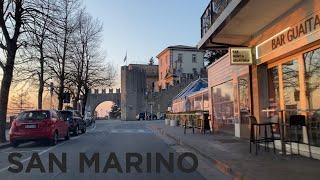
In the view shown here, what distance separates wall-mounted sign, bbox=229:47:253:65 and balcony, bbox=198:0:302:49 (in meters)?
0.67

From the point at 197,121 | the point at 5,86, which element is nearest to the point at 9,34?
the point at 5,86

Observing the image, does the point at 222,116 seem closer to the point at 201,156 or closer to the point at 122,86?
the point at 201,156

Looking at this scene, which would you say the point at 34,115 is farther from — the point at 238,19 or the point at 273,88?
the point at 273,88

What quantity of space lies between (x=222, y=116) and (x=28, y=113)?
10.3 meters

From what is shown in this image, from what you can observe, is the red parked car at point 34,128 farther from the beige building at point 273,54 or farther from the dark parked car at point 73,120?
the beige building at point 273,54

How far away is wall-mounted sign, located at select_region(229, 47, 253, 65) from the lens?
14.3 meters

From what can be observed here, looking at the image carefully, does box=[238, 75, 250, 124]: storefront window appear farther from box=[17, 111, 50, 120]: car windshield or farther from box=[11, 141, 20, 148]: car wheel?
box=[11, 141, 20, 148]: car wheel

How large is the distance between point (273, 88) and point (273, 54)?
1670mm

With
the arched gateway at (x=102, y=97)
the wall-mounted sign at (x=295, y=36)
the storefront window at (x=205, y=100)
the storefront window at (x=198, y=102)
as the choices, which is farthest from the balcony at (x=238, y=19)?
the arched gateway at (x=102, y=97)

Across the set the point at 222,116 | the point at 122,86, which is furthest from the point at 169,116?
the point at 122,86

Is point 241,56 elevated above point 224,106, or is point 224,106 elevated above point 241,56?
point 241,56

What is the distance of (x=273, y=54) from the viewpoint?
1281 centimetres

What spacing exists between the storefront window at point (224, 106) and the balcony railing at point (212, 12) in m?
3.64

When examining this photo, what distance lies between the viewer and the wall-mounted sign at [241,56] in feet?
47.0
